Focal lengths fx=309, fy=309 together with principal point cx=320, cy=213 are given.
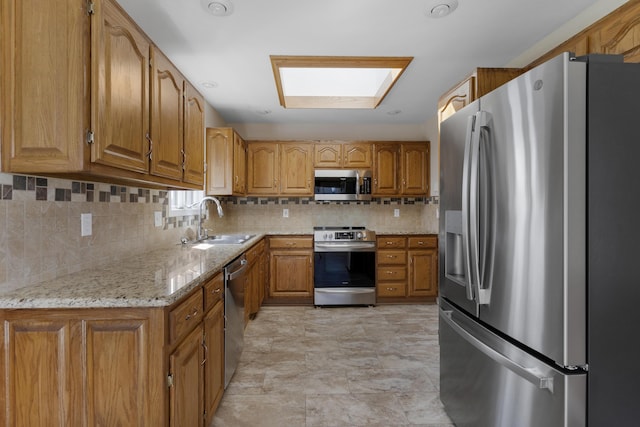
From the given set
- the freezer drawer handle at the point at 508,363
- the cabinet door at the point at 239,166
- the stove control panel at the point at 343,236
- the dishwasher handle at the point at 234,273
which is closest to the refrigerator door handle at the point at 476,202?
the freezer drawer handle at the point at 508,363

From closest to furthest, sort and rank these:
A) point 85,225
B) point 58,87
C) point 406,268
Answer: point 58,87, point 85,225, point 406,268

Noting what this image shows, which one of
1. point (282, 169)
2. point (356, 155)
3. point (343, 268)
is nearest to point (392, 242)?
point (343, 268)

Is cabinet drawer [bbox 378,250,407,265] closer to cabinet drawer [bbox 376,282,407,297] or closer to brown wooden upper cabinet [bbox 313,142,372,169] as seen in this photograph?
cabinet drawer [bbox 376,282,407,297]

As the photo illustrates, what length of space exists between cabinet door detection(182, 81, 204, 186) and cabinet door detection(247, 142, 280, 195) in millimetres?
1633

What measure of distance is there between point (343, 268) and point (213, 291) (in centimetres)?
232

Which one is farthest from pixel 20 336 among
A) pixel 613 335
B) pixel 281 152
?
pixel 281 152

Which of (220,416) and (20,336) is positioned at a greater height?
(20,336)

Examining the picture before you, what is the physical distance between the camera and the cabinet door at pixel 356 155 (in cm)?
417

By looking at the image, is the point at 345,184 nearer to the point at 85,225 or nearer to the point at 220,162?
the point at 220,162

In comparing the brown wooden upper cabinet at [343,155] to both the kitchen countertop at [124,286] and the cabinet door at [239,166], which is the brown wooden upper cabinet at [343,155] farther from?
the kitchen countertop at [124,286]

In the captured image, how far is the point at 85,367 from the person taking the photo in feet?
3.61

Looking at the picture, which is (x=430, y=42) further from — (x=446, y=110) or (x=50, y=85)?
(x=50, y=85)

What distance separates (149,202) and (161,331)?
4.81 ft

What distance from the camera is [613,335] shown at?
106cm
